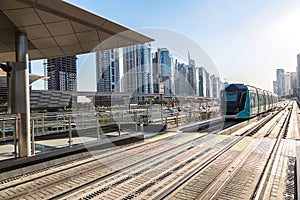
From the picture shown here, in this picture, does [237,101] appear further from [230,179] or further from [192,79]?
[230,179]

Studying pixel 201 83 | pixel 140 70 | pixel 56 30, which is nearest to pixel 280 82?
pixel 201 83

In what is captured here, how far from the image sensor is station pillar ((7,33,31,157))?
19.5ft

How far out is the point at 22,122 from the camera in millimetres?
6094

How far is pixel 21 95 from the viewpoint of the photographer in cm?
605

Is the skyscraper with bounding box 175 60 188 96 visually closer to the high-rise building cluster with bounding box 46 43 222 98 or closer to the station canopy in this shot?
the high-rise building cluster with bounding box 46 43 222 98

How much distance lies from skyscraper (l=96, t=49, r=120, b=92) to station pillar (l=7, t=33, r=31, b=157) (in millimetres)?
10526

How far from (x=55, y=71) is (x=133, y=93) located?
17.3m

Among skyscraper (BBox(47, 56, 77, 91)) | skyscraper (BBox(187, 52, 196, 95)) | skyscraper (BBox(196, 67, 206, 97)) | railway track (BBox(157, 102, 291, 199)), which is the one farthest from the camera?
skyscraper (BBox(47, 56, 77, 91))

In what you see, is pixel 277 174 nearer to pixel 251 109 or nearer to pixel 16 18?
pixel 16 18

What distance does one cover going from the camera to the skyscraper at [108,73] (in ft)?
56.8

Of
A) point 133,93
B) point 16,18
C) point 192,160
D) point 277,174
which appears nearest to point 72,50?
point 16,18

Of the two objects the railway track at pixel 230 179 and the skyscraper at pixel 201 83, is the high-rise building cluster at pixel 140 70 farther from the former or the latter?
the railway track at pixel 230 179

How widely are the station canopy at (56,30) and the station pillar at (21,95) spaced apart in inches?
23.7

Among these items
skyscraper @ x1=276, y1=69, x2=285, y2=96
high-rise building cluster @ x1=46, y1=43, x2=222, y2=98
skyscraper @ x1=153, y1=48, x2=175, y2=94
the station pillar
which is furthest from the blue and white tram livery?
skyscraper @ x1=276, y1=69, x2=285, y2=96
